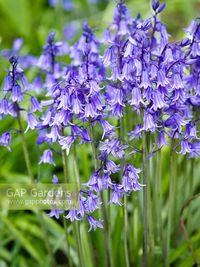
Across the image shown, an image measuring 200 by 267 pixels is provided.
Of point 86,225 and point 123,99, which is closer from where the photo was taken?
point 123,99

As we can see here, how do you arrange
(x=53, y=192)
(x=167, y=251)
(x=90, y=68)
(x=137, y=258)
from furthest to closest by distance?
1. (x=137, y=258)
2. (x=167, y=251)
3. (x=53, y=192)
4. (x=90, y=68)

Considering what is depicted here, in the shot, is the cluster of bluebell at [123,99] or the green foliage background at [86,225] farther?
the green foliage background at [86,225]

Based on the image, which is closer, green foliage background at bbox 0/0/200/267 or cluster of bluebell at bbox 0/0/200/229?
cluster of bluebell at bbox 0/0/200/229

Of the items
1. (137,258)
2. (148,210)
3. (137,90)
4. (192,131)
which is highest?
(137,90)

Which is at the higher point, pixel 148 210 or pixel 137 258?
pixel 148 210

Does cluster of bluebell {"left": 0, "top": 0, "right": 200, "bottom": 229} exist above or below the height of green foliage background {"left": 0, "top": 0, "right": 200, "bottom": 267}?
above

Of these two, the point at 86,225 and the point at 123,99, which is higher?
the point at 123,99

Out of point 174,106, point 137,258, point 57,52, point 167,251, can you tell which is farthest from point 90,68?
point 137,258

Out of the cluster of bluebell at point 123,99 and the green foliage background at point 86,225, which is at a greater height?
the cluster of bluebell at point 123,99

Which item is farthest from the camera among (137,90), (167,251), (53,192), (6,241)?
(6,241)

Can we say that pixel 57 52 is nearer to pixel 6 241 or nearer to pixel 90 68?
pixel 90 68

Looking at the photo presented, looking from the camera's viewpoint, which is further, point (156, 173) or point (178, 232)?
point (178, 232)
